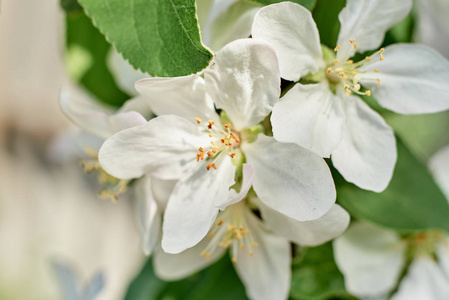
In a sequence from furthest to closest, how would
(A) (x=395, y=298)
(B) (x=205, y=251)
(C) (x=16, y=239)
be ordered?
(C) (x=16, y=239), (A) (x=395, y=298), (B) (x=205, y=251)

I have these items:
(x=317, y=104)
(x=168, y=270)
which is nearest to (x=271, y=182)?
(x=317, y=104)

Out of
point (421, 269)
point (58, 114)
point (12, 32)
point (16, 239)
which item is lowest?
point (16, 239)

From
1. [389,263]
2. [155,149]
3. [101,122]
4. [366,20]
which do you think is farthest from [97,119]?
[389,263]

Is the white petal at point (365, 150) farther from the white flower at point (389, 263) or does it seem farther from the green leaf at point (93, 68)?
the green leaf at point (93, 68)

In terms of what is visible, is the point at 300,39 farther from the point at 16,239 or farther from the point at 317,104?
the point at 16,239

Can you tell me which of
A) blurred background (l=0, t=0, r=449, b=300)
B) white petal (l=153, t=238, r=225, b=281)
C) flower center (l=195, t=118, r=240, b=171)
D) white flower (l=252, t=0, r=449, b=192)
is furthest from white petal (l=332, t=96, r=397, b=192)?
blurred background (l=0, t=0, r=449, b=300)

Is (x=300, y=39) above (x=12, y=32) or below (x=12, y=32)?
above

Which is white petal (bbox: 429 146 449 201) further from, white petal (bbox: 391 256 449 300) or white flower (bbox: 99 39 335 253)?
white flower (bbox: 99 39 335 253)
